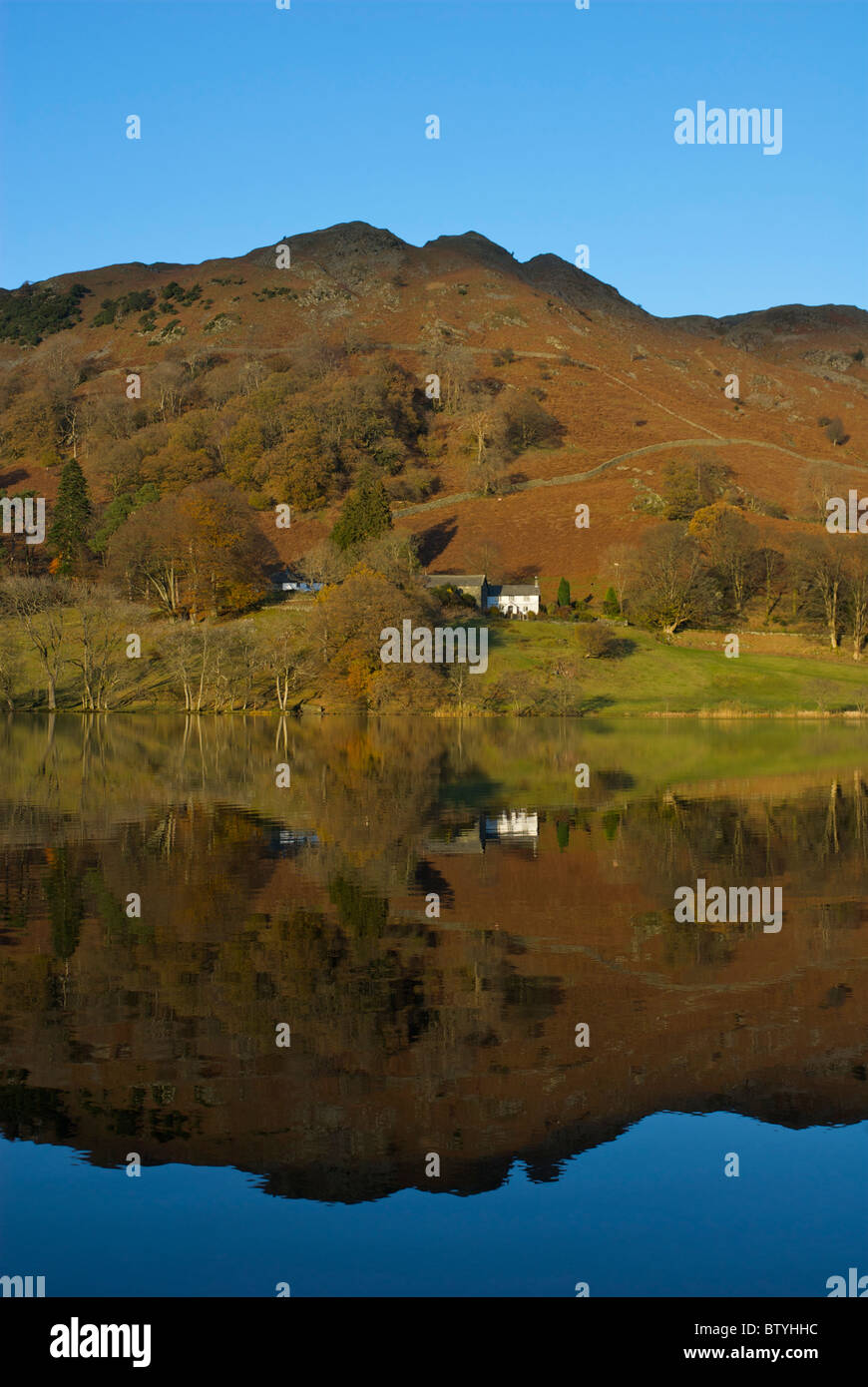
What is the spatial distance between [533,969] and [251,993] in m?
3.07

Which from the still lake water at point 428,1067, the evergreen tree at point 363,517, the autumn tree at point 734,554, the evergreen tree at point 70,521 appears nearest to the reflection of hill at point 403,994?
the still lake water at point 428,1067

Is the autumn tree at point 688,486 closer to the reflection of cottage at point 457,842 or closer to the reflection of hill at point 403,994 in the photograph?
the reflection of cottage at point 457,842

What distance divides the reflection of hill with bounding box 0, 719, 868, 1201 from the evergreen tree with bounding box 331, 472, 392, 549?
7351cm

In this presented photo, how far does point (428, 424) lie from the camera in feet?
518

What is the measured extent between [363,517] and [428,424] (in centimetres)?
6357

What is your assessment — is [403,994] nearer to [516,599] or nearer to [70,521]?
[516,599]

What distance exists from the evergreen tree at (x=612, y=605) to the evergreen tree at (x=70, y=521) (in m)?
45.6

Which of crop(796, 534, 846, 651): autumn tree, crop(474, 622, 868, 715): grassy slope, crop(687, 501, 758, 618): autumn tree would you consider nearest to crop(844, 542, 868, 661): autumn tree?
crop(796, 534, 846, 651): autumn tree

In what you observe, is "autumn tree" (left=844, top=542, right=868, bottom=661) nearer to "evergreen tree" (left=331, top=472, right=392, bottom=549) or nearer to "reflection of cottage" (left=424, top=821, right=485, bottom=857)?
"evergreen tree" (left=331, top=472, right=392, bottom=549)

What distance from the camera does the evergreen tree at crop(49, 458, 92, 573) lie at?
106 meters

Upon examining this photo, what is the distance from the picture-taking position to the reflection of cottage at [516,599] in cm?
9906

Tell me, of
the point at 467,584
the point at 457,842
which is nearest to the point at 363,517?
the point at 467,584
